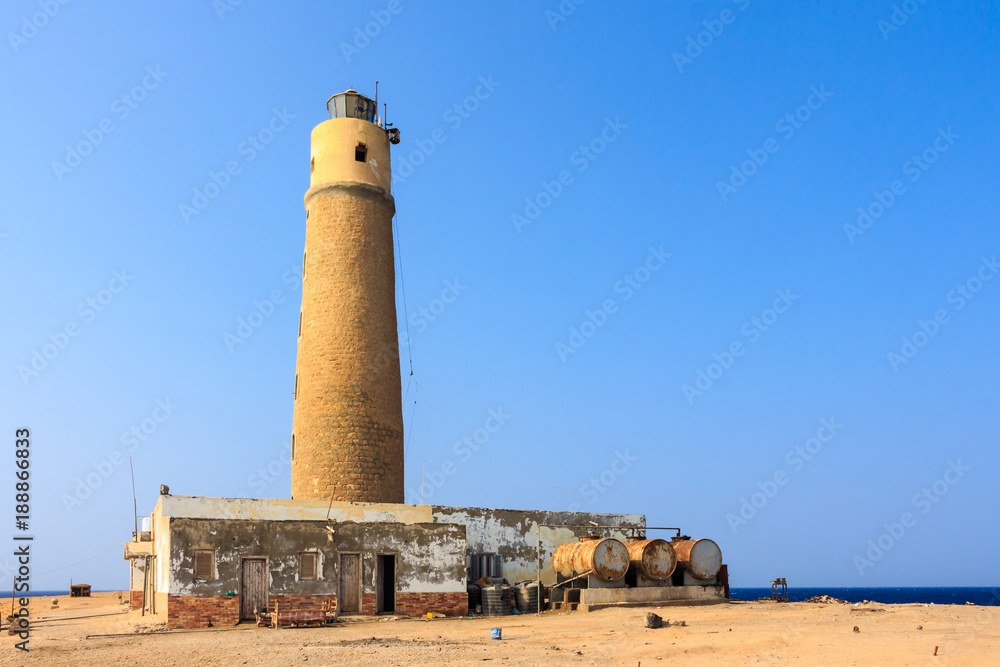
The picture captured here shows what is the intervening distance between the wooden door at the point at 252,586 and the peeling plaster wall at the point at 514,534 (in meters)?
5.23

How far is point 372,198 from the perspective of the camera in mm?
24641

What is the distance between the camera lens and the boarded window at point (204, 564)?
60.8 feet

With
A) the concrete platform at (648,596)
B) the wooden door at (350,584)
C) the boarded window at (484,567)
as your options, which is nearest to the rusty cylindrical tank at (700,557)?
the concrete platform at (648,596)

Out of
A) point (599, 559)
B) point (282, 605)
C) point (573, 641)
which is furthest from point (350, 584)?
point (573, 641)

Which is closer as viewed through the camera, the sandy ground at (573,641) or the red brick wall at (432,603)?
the sandy ground at (573,641)

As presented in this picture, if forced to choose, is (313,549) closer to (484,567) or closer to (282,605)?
(282,605)

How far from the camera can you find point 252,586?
1908 centimetres

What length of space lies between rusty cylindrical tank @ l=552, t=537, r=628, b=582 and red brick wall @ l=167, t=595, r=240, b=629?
339 inches

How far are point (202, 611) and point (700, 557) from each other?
43.3 ft

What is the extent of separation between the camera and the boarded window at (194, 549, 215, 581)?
18.5 metres

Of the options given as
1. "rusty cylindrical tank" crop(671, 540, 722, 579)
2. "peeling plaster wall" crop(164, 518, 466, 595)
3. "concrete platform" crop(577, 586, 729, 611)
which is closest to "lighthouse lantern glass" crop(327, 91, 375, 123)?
"peeling plaster wall" crop(164, 518, 466, 595)

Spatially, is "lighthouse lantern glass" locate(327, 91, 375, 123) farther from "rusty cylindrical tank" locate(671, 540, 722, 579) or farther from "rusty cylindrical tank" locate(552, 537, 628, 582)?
"rusty cylindrical tank" locate(671, 540, 722, 579)

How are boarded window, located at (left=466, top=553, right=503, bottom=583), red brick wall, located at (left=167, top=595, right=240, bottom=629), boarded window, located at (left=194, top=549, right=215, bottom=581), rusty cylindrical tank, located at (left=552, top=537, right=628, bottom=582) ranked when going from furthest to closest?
boarded window, located at (left=466, top=553, right=503, bottom=583)
rusty cylindrical tank, located at (left=552, top=537, right=628, bottom=582)
boarded window, located at (left=194, top=549, right=215, bottom=581)
red brick wall, located at (left=167, top=595, right=240, bottom=629)

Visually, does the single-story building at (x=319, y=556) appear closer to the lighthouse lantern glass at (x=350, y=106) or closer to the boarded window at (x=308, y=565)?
the boarded window at (x=308, y=565)
